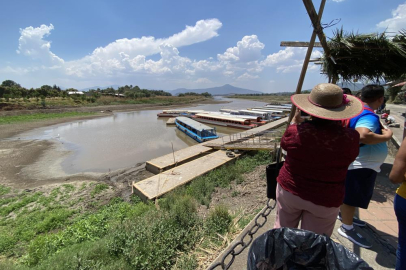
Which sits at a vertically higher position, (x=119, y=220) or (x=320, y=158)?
(x=320, y=158)

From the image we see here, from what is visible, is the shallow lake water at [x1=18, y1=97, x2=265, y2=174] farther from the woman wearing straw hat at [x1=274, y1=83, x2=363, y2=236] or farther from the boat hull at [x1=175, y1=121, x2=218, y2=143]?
the woman wearing straw hat at [x1=274, y1=83, x2=363, y2=236]

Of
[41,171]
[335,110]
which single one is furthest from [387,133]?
[41,171]

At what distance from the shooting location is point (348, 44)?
152 inches

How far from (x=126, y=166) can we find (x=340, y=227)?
35.1 ft

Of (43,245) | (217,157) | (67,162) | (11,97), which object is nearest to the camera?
(43,245)

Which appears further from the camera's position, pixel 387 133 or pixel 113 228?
pixel 113 228

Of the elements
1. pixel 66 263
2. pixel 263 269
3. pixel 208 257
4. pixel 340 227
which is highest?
pixel 263 269

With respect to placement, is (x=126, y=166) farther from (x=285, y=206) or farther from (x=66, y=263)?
(x=285, y=206)

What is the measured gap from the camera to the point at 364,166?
2326 millimetres

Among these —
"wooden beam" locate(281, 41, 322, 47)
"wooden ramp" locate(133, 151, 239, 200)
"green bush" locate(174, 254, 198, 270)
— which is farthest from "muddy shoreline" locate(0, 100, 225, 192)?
"wooden beam" locate(281, 41, 322, 47)

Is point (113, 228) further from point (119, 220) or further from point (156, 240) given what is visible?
point (156, 240)

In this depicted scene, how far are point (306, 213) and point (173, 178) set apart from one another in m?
6.37

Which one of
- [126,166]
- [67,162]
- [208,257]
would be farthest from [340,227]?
[67,162]

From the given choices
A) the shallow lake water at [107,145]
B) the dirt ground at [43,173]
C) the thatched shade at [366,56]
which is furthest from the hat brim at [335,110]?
the shallow lake water at [107,145]
